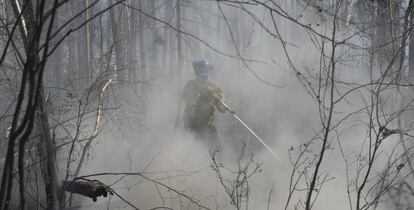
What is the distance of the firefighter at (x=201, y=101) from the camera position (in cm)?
855

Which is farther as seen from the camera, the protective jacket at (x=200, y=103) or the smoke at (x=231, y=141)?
the protective jacket at (x=200, y=103)

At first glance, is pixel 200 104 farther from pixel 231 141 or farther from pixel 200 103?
pixel 231 141

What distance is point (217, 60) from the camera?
21594 mm

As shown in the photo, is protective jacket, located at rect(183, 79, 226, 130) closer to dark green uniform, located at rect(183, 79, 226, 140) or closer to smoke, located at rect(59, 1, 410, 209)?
dark green uniform, located at rect(183, 79, 226, 140)

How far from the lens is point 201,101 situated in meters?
8.59

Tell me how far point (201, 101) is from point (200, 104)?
6 cm

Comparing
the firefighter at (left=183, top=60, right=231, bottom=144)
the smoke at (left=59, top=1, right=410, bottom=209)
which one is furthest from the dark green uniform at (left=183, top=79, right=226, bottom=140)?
the smoke at (left=59, top=1, right=410, bottom=209)

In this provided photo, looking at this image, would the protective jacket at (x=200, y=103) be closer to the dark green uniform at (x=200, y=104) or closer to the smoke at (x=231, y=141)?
the dark green uniform at (x=200, y=104)

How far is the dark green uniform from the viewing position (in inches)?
337

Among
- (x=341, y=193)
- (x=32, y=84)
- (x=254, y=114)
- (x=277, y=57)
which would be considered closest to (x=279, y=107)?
(x=254, y=114)

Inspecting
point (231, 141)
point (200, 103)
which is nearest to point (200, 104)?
point (200, 103)

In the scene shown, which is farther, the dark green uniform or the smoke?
the dark green uniform

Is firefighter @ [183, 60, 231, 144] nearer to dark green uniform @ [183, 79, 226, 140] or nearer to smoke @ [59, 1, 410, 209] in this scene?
dark green uniform @ [183, 79, 226, 140]

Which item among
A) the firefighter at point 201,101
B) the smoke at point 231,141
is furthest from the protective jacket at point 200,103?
the smoke at point 231,141
